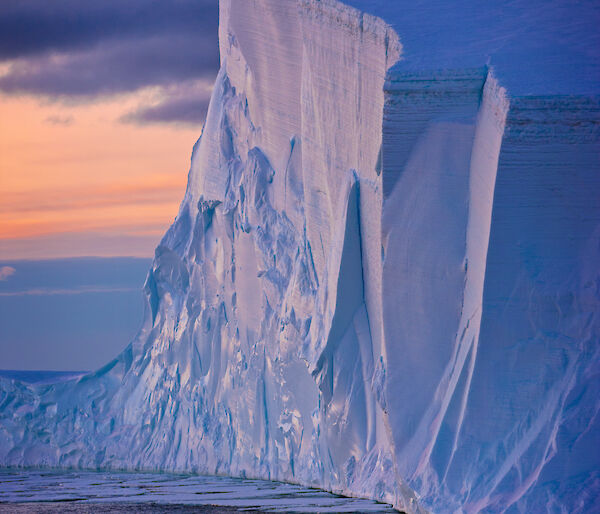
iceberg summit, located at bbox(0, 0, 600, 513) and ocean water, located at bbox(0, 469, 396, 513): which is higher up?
iceberg summit, located at bbox(0, 0, 600, 513)

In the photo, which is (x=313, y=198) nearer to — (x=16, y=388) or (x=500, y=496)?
(x=500, y=496)

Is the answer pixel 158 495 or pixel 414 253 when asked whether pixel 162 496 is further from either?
pixel 414 253

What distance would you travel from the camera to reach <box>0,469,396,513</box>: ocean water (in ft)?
37.6

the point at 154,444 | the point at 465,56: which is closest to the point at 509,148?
the point at 465,56

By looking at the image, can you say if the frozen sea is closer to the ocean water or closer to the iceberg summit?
the ocean water

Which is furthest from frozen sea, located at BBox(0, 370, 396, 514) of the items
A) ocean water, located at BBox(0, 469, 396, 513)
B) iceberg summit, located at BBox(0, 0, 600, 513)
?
iceberg summit, located at BBox(0, 0, 600, 513)

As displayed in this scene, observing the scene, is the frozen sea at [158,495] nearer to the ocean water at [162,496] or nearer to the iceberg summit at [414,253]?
the ocean water at [162,496]

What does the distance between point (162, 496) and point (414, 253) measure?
17.0 ft

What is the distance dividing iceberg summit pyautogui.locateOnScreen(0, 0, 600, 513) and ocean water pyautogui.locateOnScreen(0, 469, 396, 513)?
401 millimetres

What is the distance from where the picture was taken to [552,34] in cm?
961

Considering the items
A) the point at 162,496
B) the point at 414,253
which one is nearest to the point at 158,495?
the point at 162,496

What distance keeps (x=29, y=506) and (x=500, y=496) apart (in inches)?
248

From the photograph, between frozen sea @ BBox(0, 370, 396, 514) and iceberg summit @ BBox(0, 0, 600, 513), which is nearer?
iceberg summit @ BBox(0, 0, 600, 513)

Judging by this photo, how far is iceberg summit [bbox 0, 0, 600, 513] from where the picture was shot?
8.90 meters
